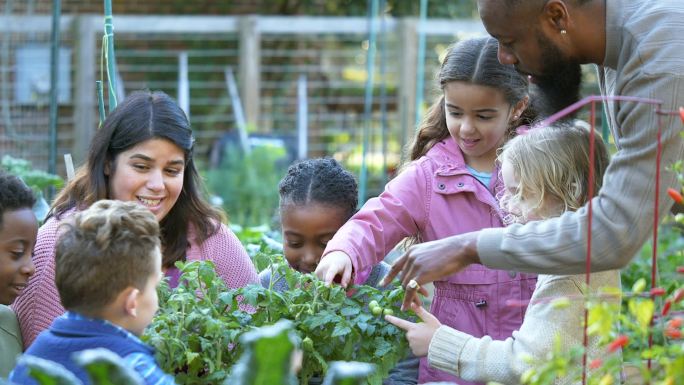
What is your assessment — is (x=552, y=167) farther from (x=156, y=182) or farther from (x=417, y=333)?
(x=156, y=182)

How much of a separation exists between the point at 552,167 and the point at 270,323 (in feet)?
2.68

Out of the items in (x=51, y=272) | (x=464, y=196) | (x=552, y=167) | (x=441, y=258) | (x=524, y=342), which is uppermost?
(x=552, y=167)

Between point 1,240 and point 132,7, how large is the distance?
991 centimetres

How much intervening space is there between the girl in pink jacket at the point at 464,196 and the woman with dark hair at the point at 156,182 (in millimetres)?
498

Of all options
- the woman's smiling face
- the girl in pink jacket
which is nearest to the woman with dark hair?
the woman's smiling face

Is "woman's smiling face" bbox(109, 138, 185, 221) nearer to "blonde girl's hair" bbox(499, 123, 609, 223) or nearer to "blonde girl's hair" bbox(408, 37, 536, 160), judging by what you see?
"blonde girl's hair" bbox(408, 37, 536, 160)

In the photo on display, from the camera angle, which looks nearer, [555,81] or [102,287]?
[102,287]

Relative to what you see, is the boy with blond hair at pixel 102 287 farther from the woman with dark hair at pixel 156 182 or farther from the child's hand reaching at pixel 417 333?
the woman with dark hair at pixel 156 182

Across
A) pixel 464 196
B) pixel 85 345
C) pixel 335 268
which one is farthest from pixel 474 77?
pixel 85 345

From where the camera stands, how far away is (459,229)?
11.1 ft

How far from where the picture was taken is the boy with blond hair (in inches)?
95.3

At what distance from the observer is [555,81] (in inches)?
113

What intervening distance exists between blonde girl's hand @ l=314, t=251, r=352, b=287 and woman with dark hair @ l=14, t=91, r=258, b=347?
590 mm

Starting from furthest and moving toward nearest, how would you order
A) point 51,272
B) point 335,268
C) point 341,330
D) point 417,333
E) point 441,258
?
point 51,272, point 335,268, point 417,333, point 341,330, point 441,258
